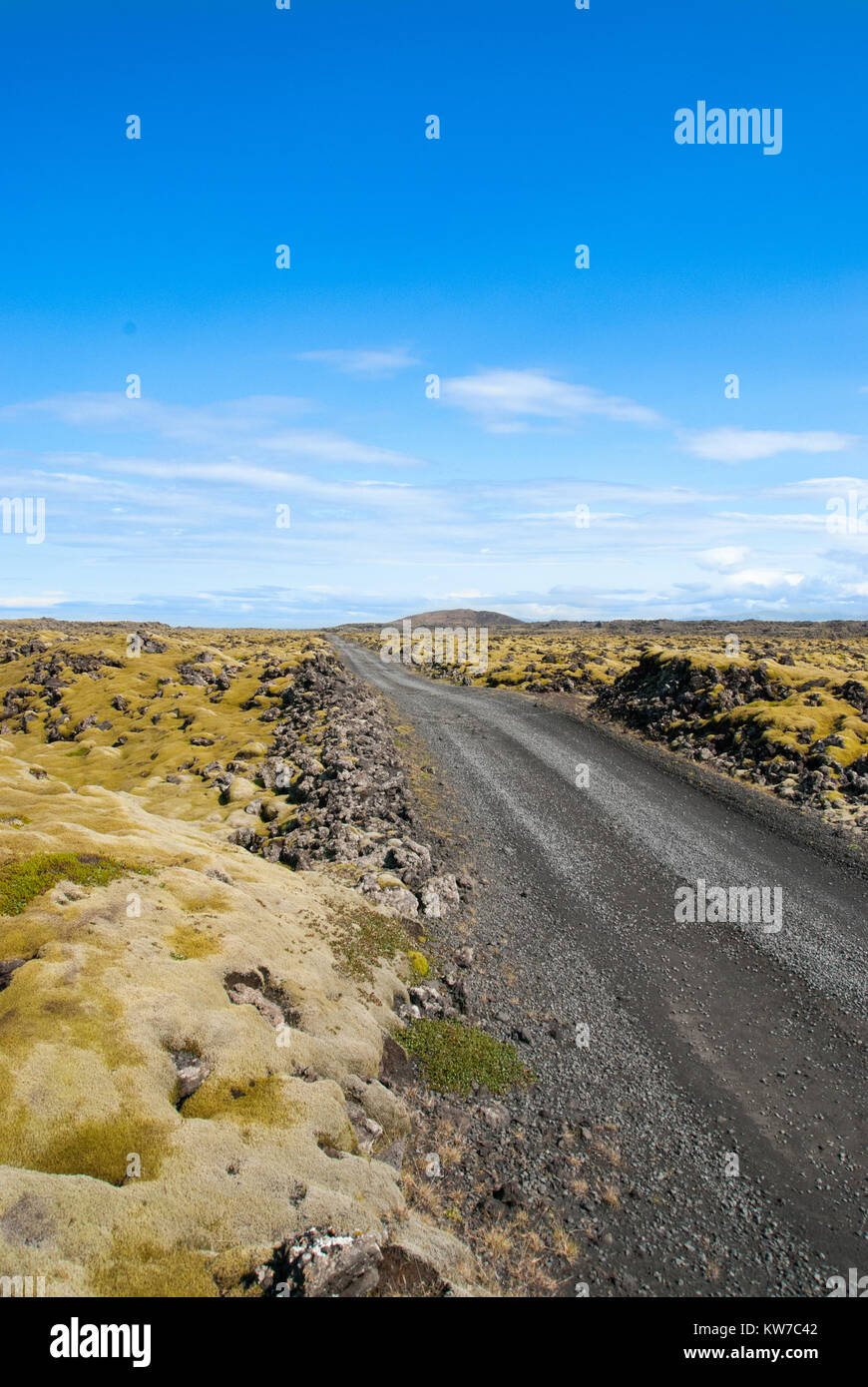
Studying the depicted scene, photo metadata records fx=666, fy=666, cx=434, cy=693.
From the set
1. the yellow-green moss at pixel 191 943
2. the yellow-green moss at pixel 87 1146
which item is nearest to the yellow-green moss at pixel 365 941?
the yellow-green moss at pixel 191 943

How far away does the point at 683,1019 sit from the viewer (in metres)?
20.3

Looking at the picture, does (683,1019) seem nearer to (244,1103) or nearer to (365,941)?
(365,941)

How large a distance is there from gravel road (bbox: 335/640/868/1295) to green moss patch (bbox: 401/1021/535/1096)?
67cm

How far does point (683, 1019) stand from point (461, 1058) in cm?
723

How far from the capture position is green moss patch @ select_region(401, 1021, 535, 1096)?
56.6 feet

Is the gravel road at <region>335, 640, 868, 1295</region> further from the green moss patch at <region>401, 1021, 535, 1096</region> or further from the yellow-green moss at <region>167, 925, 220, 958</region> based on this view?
the yellow-green moss at <region>167, 925, 220, 958</region>

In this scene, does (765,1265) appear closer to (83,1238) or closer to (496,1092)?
(496,1092)

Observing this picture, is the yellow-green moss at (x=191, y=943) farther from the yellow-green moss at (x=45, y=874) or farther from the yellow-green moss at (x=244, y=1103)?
the yellow-green moss at (x=244, y=1103)

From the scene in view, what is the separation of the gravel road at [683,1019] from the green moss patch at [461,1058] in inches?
26.3

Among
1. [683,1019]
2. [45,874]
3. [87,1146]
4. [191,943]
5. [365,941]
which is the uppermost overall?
[45,874]

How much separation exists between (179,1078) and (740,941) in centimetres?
1989

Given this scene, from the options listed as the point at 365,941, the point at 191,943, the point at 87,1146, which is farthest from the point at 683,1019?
the point at 87,1146

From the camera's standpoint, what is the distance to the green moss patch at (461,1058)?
17266 mm

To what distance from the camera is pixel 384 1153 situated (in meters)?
14.1
